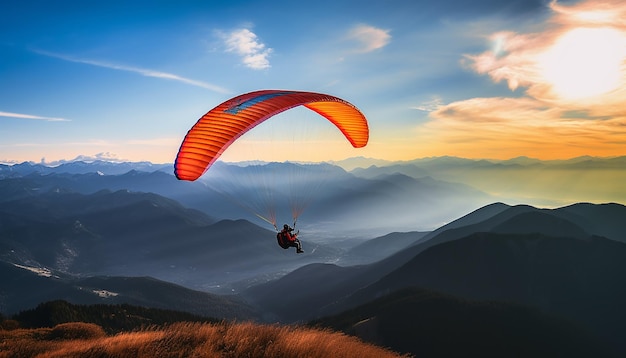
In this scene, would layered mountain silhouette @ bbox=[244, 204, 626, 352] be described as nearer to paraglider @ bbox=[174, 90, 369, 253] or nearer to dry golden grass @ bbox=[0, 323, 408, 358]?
paraglider @ bbox=[174, 90, 369, 253]

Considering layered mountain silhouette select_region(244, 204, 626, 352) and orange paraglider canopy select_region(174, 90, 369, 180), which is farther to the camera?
layered mountain silhouette select_region(244, 204, 626, 352)

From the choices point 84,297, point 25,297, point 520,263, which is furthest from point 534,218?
point 25,297

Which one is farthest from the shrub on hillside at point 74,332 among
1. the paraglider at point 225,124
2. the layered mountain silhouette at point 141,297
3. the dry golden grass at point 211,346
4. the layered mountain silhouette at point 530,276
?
the layered mountain silhouette at point 141,297

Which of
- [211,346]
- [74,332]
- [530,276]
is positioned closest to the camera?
[211,346]

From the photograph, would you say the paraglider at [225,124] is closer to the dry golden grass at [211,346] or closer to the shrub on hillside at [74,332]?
the dry golden grass at [211,346]

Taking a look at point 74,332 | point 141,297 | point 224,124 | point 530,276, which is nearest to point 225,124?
point 224,124

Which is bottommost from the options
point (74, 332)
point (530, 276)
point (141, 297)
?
point (141, 297)

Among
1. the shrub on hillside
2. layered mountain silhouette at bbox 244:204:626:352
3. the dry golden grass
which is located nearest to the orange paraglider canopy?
the dry golden grass

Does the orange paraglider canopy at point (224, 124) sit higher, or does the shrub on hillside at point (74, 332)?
the orange paraglider canopy at point (224, 124)

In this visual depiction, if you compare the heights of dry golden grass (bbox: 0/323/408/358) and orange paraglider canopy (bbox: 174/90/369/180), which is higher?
orange paraglider canopy (bbox: 174/90/369/180)

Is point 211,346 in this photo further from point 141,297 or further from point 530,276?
point 141,297

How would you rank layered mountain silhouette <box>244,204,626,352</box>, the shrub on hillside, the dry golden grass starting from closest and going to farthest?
the dry golden grass
the shrub on hillside
layered mountain silhouette <box>244,204,626,352</box>
